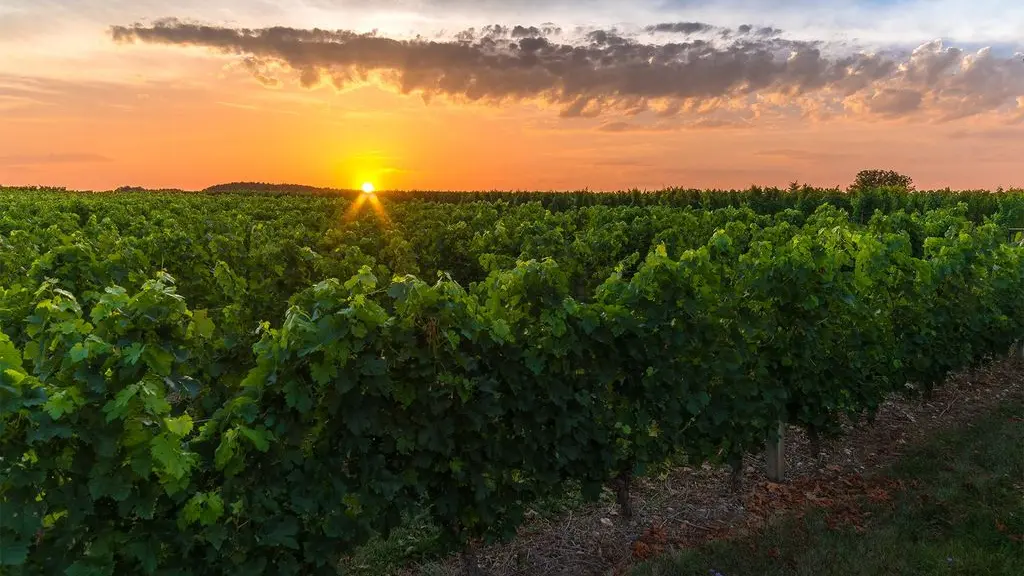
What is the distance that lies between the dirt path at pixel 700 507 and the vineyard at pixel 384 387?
0.44m

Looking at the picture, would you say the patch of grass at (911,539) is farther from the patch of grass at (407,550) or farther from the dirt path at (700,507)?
the patch of grass at (407,550)

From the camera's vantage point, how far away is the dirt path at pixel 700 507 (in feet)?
19.4

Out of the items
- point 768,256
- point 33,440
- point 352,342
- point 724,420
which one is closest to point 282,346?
point 352,342

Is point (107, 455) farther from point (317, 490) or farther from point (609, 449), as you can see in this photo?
point (609, 449)

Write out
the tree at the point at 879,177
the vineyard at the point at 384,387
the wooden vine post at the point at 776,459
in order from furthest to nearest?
the tree at the point at 879,177, the wooden vine post at the point at 776,459, the vineyard at the point at 384,387

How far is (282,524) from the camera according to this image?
14.1 ft

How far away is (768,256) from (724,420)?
169 centimetres

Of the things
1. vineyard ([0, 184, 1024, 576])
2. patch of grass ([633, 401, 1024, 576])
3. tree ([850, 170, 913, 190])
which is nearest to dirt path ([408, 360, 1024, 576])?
patch of grass ([633, 401, 1024, 576])

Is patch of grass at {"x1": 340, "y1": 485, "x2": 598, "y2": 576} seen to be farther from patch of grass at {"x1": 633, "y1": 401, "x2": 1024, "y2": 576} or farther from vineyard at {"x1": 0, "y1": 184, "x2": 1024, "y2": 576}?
patch of grass at {"x1": 633, "y1": 401, "x2": 1024, "y2": 576}

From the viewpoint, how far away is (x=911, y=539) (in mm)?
6168

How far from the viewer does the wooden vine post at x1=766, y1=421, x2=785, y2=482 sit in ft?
24.8

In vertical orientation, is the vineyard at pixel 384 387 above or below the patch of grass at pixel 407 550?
above

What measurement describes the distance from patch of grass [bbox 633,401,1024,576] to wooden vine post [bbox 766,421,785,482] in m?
0.94

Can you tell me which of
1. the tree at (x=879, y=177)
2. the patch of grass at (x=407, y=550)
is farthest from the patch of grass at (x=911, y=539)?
the tree at (x=879, y=177)
